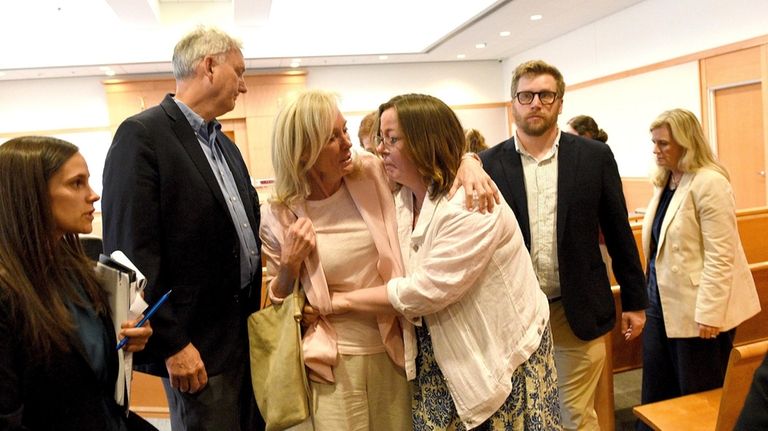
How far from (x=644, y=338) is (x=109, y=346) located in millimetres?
2321

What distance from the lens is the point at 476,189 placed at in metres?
1.38

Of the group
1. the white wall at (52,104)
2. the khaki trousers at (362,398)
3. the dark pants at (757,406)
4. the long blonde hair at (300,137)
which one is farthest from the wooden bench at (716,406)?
the white wall at (52,104)

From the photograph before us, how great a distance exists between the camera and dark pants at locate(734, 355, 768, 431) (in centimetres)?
75

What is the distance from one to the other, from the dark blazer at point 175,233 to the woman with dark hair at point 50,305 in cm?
21

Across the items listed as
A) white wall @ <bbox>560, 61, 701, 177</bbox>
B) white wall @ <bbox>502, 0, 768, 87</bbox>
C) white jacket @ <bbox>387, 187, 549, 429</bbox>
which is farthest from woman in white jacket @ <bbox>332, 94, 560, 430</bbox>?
white wall @ <bbox>560, 61, 701, 177</bbox>

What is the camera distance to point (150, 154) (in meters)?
1.48

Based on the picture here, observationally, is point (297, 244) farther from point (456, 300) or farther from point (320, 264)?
point (456, 300)

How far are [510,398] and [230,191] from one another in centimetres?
101

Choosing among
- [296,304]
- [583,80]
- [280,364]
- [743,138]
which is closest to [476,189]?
[296,304]

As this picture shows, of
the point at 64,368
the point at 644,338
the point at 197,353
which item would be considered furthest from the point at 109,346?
the point at 644,338

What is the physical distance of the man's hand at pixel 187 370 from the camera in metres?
1.46

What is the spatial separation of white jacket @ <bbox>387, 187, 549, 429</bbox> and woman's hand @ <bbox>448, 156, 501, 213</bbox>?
21 millimetres

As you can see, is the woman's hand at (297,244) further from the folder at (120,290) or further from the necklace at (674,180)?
the necklace at (674,180)

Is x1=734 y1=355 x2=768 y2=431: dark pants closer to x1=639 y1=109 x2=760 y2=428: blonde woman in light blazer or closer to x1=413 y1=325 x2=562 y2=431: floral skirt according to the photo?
x1=413 y1=325 x2=562 y2=431: floral skirt
